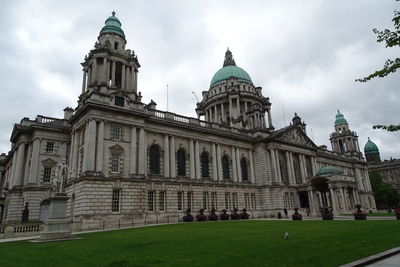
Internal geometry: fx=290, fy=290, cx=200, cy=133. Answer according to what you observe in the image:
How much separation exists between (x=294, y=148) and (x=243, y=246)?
46.7 m

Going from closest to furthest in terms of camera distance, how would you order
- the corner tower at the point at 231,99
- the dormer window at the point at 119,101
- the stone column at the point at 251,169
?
the dormer window at the point at 119,101 < the stone column at the point at 251,169 < the corner tower at the point at 231,99

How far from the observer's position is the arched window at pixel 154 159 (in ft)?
129

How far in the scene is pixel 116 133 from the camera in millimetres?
35875

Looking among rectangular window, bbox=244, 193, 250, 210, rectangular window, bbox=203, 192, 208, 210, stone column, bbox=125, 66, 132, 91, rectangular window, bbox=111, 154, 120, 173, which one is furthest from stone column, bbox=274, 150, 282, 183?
rectangular window, bbox=111, 154, 120, 173

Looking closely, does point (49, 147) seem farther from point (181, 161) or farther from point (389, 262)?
point (389, 262)

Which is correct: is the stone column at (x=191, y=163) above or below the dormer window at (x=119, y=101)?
below

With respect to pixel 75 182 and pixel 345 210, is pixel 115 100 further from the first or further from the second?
pixel 345 210

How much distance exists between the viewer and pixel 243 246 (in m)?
12.7

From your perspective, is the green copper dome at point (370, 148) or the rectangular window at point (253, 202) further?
the green copper dome at point (370, 148)

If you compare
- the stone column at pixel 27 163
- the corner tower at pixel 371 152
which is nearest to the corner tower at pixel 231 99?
the stone column at pixel 27 163

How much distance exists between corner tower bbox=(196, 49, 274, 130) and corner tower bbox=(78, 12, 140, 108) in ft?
89.5

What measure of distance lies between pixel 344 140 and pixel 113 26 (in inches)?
2916

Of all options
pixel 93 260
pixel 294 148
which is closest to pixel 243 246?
pixel 93 260

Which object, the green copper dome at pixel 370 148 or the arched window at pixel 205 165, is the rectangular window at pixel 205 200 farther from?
the green copper dome at pixel 370 148
